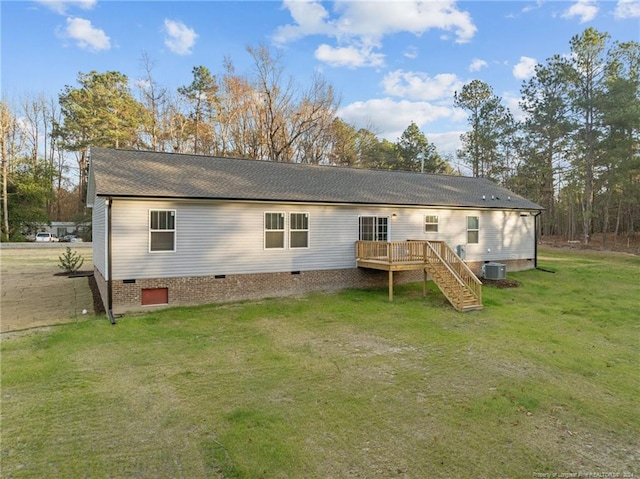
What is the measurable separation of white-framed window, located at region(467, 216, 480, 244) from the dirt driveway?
1466 cm

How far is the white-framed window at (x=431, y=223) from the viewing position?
49.5ft

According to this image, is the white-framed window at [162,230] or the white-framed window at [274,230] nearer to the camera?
the white-framed window at [162,230]

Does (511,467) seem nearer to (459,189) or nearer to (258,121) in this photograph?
(459,189)

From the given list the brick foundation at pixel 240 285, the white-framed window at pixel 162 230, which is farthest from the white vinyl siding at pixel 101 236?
the white-framed window at pixel 162 230

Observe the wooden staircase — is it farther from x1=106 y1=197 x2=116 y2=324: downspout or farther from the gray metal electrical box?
x1=106 y1=197 x2=116 y2=324: downspout

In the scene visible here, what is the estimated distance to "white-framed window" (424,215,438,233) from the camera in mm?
15094

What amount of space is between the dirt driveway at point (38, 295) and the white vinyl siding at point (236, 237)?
2.17m

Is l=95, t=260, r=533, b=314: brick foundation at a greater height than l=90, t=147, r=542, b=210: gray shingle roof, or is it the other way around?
l=90, t=147, r=542, b=210: gray shingle roof

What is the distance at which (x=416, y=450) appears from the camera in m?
4.09

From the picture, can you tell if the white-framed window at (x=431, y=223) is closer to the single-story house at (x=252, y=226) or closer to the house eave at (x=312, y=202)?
the single-story house at (x=252, y=226)

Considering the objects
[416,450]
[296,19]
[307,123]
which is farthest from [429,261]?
[307,123]

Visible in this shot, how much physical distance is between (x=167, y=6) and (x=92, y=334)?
13.6 m

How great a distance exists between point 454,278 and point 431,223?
405 cm

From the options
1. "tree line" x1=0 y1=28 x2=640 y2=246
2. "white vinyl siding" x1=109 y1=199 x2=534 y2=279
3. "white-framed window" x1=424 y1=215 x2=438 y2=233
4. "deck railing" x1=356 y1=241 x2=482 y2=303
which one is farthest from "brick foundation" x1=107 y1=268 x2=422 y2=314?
"tree line" x1=0 y1=28 x2=640 y2=246
